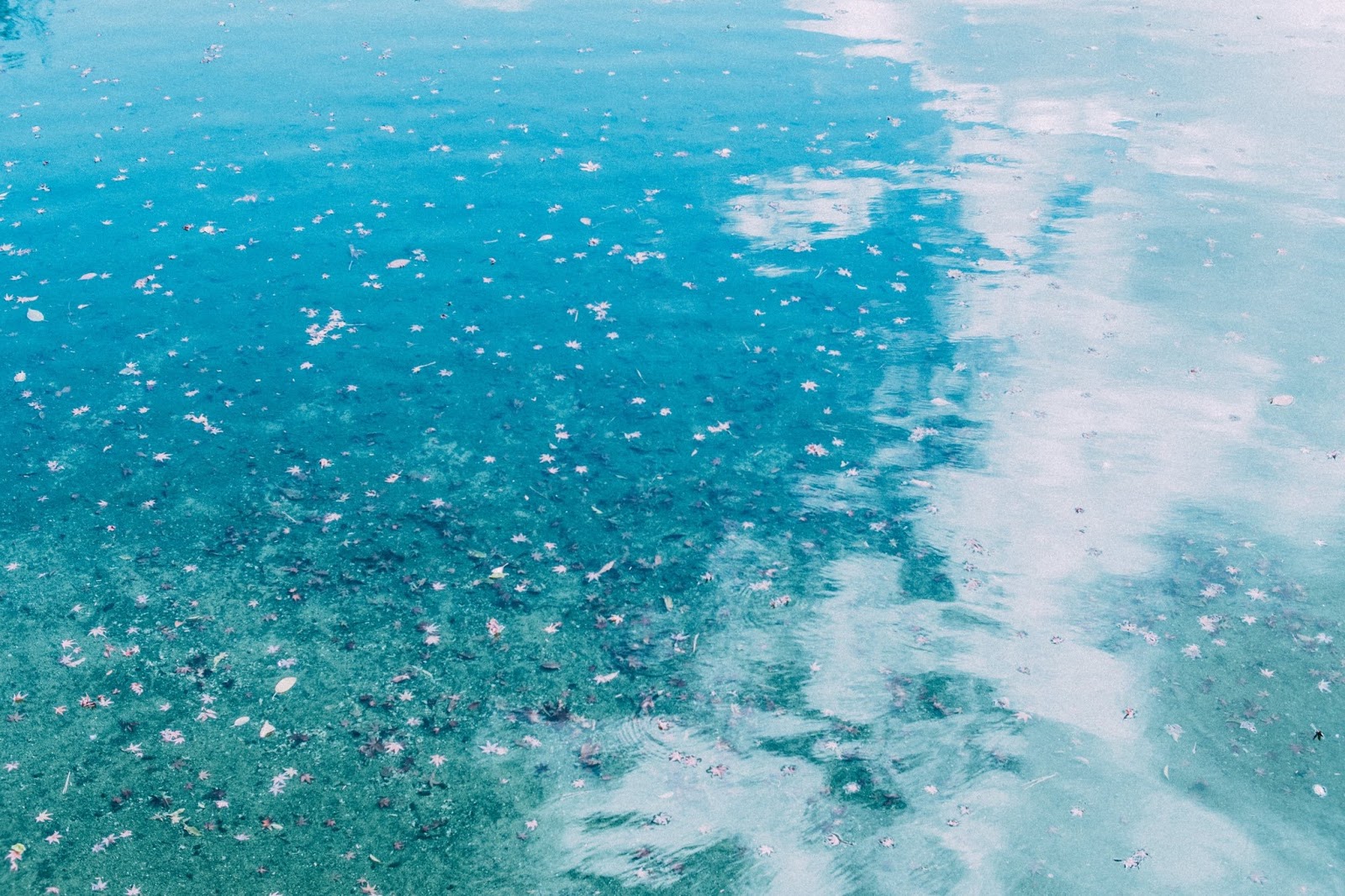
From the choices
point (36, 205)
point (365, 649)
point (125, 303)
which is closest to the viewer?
point (365, 649)

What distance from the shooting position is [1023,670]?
977 cm

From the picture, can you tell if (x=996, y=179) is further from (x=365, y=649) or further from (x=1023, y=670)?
(x=365, y=649)

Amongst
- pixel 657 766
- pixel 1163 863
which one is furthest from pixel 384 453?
pixel 1163 863

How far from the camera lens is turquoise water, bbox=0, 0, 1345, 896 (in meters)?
8.45

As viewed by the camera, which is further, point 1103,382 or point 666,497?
point 1103,382

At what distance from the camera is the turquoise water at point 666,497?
8453mm

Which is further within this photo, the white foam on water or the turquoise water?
the white foam on water

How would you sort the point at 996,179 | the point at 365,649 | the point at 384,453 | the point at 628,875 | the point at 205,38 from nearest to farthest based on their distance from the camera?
the point at 628,875
the point at 365,649
the point at 384,453
the point at 996,179
the point at 205,38

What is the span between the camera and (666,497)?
1162 cm

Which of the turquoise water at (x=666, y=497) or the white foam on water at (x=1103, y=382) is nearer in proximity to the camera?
the turquoise water at (x=666, y=497)

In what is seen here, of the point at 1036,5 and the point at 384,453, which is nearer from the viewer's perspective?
the point at 384,453

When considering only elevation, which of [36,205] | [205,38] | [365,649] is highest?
[205,38]

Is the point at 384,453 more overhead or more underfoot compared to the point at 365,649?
more overhead

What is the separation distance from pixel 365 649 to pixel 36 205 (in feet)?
44.0
